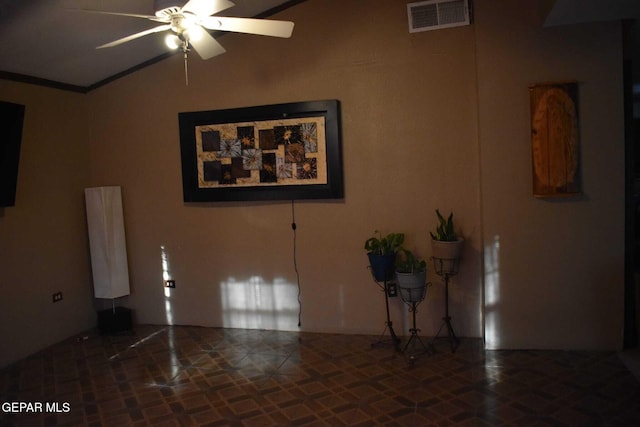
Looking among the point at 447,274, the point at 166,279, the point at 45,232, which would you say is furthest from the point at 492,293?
the point at 45,232

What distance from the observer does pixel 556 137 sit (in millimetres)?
3264

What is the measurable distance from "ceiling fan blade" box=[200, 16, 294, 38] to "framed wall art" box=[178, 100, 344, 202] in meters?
1.25

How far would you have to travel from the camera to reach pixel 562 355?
3.34 meters

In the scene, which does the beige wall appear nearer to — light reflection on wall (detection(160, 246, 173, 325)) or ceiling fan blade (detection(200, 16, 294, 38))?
light reflection on wall (detection(160, 246, 173, 325))

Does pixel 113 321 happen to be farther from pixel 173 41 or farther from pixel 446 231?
pixel 446 231

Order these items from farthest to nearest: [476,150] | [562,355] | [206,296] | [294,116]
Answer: [206,296] < [294,116] < [476,150] < [562,355]

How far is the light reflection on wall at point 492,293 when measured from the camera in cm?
348

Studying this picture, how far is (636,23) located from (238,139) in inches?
128

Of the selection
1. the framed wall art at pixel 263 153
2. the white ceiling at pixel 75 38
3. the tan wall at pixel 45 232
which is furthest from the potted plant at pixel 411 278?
the tan wall at pixel 45 232

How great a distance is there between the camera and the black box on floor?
169 inches

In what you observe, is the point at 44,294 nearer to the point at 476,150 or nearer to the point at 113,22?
the point at 113,22

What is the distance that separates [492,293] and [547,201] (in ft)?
2.70

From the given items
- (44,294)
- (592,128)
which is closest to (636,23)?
(592,128)

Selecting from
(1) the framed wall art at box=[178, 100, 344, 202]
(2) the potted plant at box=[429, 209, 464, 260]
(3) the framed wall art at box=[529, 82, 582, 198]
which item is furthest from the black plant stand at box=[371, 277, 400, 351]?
(3) the framed wall art at box=[529, 82, 582, 198]
